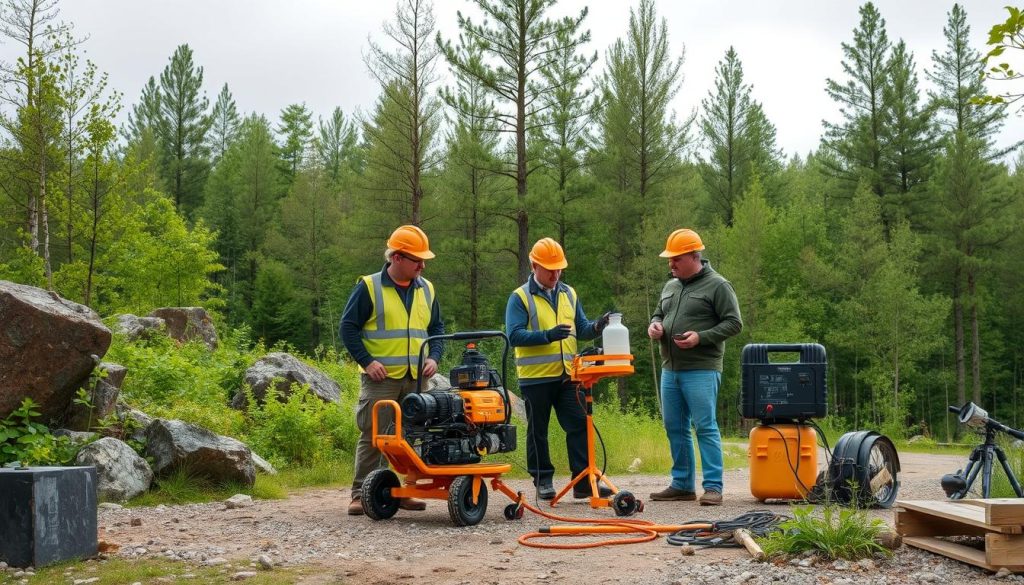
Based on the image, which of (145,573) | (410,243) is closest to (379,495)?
(410,243)

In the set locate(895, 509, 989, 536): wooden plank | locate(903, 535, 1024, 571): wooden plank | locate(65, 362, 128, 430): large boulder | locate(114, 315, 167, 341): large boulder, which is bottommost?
locate(903, 535, 1024, 571): wooden plank

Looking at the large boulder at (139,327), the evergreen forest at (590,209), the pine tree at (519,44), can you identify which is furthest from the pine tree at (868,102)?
the large boulder at (139,327)

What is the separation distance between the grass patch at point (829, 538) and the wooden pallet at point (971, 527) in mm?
256

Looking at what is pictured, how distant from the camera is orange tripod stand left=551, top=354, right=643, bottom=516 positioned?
7.09 m

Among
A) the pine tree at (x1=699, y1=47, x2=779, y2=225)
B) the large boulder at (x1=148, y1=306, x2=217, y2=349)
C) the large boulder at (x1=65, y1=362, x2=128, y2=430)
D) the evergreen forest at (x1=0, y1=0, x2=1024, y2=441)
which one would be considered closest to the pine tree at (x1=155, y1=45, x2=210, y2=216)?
the evergreen forest at (x1=0, y1=0, x2=1024, y2=441)

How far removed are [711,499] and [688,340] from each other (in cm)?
130

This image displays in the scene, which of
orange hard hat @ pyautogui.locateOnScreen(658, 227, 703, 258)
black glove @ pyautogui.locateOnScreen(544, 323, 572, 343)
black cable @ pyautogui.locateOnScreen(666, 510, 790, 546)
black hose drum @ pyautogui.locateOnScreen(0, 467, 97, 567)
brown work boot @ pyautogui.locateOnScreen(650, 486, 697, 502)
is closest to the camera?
black hose drum @ pyautogui.locateOnScreen(0, 467, 97, 567)

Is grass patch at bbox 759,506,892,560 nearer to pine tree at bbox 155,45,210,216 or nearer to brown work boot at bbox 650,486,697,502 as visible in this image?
brown work boot at bbox 650,486,697,502

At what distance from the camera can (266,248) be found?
165ft

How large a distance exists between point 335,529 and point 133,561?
5.15 ft

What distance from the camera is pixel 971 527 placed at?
5586 millimetres

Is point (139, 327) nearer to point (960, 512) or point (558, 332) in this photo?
point (558, 332)

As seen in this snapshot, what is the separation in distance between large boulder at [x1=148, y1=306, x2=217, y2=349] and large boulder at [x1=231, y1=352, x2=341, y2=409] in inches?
168

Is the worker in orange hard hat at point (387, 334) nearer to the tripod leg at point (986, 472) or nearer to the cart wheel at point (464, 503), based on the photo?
the cart wheel at point (464, 503)
